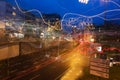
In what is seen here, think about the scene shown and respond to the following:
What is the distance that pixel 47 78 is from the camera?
907 inches

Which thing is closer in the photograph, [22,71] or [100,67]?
[100,67]

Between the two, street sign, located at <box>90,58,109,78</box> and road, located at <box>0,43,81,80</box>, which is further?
road, located at <box>0,43,81,80</box>

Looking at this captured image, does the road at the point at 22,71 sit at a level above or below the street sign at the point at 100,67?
below

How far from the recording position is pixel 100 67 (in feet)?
42.3

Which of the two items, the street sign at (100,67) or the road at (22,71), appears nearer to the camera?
the street sign at (100,67)

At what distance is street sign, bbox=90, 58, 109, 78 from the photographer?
12575 mm

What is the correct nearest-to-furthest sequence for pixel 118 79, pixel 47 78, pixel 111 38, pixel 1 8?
pixel 118 79 < pixel 47 78 < pixel 111 38 < pixel 1 8

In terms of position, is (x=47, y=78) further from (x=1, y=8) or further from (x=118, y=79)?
(x=1, y=8)

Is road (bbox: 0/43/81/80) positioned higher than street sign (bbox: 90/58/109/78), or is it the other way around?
street sign (bbox: 90/58/109/78)

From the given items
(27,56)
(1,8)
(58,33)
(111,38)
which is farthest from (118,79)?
(58,33)

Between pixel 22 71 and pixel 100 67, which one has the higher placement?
pixel 100 67

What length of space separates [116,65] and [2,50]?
11.2 metres

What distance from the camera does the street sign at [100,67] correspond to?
41.3 ft

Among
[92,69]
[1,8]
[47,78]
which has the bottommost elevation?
[47,78]
